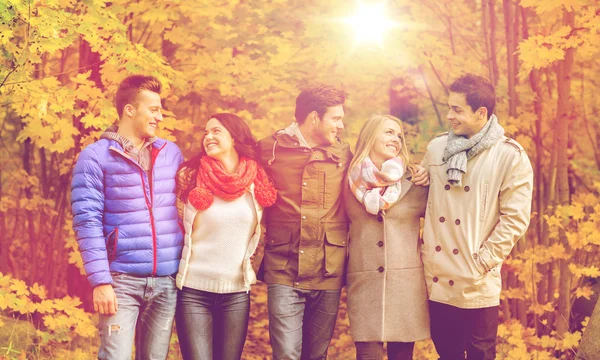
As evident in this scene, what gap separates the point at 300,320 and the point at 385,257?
2.17 ft

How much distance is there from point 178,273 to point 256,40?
150 inches

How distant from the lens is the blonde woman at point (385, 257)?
4.11 metres

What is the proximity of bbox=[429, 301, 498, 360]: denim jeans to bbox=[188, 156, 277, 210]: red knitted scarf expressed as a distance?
128 cm

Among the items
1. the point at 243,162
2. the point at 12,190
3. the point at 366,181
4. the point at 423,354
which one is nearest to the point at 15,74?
the point at 243,162

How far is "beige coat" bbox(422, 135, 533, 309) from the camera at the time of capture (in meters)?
3.87

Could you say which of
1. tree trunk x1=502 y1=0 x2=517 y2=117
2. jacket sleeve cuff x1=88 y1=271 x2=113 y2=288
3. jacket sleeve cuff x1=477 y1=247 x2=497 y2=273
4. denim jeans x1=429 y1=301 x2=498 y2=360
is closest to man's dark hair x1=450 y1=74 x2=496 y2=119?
jacket sleeve cuff x1=477 y1=247 x2=497 y2=273

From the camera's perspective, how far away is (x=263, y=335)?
341 inches

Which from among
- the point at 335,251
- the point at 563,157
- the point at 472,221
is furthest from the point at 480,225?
the point at 563,157

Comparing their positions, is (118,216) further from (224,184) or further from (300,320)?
(300,320)

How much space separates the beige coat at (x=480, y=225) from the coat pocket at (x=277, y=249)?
0.90m

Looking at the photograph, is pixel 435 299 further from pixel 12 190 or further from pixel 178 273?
pixel 12 190

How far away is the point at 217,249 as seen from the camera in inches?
154

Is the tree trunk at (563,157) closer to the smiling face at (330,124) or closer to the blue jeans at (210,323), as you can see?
the smiling face at (330,124)

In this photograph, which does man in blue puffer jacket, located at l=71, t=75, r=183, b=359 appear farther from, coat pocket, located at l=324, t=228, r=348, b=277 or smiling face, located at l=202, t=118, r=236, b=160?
coat pocket, located at l=324, t=228, r=348, b=277
